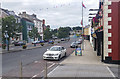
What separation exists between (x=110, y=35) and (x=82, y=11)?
1623 centimetres

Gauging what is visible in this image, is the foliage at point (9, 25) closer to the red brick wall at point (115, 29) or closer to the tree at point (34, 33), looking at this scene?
the red brick wall at point (115, 29)

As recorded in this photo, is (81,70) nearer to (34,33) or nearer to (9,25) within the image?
(9,25)

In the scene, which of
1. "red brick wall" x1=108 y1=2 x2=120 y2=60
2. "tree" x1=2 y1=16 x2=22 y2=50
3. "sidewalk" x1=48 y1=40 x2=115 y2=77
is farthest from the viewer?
"tree" x1=2 y1=16 x2=22 y2=50

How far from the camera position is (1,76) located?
8.67 m

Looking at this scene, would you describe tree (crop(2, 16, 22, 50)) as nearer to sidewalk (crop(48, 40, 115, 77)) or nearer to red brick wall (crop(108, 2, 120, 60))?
sidewalk (crop(48, 40, 115, 77))

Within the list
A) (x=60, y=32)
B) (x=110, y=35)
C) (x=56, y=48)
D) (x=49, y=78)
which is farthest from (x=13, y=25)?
(x=60, y=32)

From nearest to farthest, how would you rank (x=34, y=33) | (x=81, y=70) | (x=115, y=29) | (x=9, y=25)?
(x=81, y=70), (x=115, y=29), (x=9, y=25), (x=34, y=33)

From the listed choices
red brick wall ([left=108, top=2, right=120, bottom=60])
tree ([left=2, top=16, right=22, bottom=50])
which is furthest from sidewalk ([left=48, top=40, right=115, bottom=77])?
tree ([left=2, top=16, right=22, bottom=50])

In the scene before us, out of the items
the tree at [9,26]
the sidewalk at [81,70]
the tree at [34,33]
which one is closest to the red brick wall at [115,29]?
the sidewalk at [81,70]

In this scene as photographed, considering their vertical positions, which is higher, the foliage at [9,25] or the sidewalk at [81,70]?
the foliage at [9,25]

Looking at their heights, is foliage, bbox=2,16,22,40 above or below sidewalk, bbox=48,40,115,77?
above

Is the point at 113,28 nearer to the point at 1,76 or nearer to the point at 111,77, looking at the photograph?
the point at 111,77

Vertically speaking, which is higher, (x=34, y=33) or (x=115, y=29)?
(x=34, y=33)

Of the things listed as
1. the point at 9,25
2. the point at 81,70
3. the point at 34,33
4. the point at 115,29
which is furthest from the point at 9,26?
the point at 34,33
